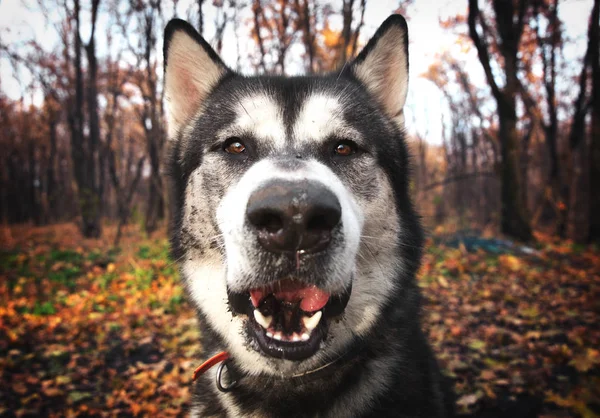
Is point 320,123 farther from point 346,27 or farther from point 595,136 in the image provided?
point 595,136

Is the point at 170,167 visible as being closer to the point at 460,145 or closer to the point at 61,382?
the point at 61,382

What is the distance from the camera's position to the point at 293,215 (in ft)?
4.65

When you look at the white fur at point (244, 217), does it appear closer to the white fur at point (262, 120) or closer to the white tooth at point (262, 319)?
the white tooth at point (262, 319)

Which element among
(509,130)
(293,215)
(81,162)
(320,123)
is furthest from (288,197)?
(81,162)

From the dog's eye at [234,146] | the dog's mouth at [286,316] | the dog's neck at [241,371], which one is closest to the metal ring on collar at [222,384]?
the dog's neck at [241,371]

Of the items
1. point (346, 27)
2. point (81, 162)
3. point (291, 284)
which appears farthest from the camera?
point (81, 162)

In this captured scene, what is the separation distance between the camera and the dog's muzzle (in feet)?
4.75

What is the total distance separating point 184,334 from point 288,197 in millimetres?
5055

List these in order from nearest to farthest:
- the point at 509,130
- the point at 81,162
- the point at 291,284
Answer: the point at 291,284
the point at 509,130
the point at 81,162

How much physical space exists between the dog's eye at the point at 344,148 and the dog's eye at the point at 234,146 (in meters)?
0.62

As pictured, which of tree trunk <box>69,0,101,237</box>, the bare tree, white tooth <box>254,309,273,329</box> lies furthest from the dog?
tree trunk <box>69,0,101,237</box>

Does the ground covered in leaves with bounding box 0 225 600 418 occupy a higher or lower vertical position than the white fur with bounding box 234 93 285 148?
lower

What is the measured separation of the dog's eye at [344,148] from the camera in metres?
2.27

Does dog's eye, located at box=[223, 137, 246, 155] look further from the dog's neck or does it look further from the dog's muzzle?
the dog's neck
